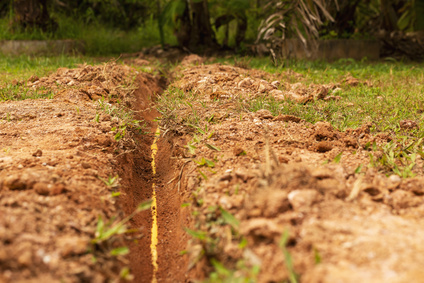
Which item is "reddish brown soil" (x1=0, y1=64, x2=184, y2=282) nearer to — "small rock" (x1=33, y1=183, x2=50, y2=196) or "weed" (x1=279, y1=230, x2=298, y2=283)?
"small rock" (x1=33, y1=183, x2=50, y2=196)

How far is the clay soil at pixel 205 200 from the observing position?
1284mm

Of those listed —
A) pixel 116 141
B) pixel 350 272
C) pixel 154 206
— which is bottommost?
pixel 154 206

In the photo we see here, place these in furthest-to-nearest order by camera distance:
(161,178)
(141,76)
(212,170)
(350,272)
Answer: (141,76) → (161,178) → (212,170) → (350,272)

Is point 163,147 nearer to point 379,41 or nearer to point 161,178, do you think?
point 161,178

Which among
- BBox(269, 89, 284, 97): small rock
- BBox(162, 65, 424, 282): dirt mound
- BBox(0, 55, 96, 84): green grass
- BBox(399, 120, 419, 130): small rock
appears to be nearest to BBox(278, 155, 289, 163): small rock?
BBox(162, 65, 424, 282): dirt mound

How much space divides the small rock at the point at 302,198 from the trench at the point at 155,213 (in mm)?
615

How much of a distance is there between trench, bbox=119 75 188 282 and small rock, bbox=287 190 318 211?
62 centimetres

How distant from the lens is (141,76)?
4.59m

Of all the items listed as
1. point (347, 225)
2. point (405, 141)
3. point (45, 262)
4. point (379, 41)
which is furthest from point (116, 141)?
point (379, 41)

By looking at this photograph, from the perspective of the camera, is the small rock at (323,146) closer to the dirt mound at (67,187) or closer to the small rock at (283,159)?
the small rock at (283,159)

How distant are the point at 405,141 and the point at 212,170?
1.29 m

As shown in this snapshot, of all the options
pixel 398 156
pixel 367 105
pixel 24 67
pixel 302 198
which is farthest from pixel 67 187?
pixel 24 67

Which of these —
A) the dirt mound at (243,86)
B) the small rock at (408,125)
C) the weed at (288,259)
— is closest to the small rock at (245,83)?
the dirt mound at (243,86)

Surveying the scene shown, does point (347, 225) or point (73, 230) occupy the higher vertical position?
point (347, 225)
